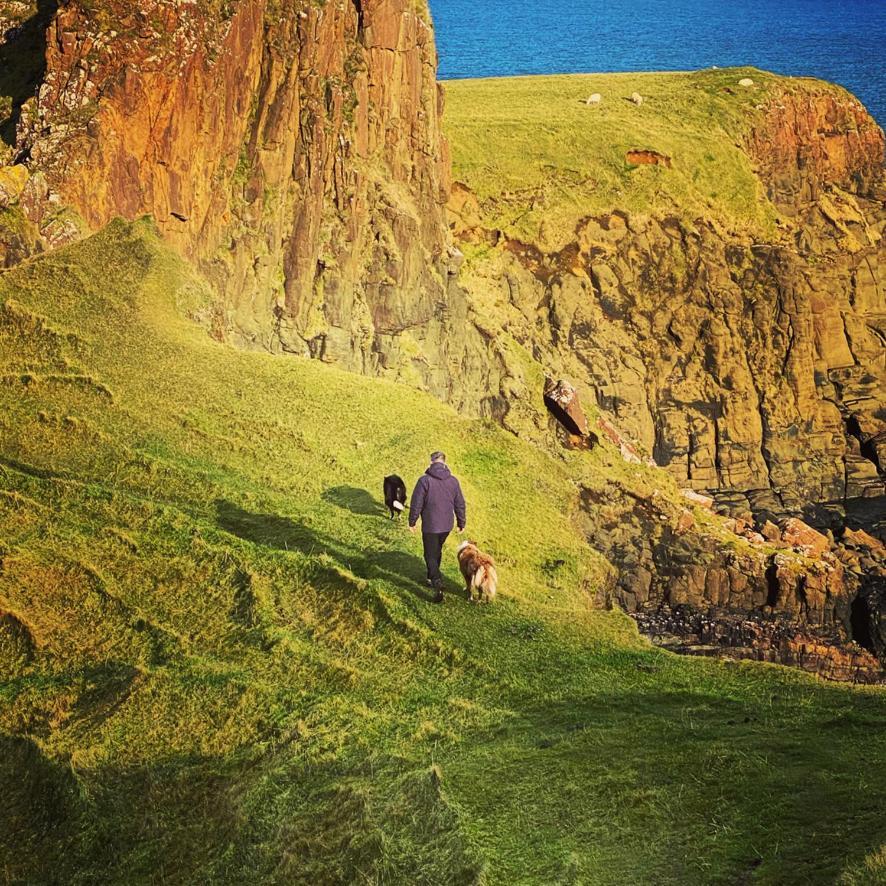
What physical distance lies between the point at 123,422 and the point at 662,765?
1628 centimetres

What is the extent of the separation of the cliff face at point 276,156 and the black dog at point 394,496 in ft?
40.4

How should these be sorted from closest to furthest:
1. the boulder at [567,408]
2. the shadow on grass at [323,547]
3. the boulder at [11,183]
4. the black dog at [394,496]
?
the shadow on grass at [323,547]
the black dog at [394,496]
the boulder at [11,183]
the boulder at [567,408]

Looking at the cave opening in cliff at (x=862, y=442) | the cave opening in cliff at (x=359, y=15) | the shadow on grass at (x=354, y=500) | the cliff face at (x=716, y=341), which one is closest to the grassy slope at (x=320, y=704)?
the shadow on grass at (x=354, y=500)

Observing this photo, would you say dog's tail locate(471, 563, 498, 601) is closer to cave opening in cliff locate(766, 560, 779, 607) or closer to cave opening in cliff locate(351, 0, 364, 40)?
cave opening in cliff locate(766, 560, 779, 607)

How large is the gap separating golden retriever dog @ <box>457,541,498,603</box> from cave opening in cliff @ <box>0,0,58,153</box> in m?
21.4

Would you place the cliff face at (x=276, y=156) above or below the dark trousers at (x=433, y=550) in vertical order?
above

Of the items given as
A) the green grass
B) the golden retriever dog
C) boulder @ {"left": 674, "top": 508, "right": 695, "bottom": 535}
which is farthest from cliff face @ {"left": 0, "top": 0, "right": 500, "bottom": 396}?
the golden retriever dog

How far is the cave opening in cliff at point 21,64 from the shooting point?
37034 mm

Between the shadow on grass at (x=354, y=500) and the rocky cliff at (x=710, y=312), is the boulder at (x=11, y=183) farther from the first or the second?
the rocky cliff at (x=710, y=312)

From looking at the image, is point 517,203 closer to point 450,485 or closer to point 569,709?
point 450,485

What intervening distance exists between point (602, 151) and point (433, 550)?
142ft

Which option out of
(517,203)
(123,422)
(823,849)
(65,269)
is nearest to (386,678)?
(823,849)

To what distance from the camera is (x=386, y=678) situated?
17.1 metres

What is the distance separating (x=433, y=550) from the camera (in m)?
19.5
